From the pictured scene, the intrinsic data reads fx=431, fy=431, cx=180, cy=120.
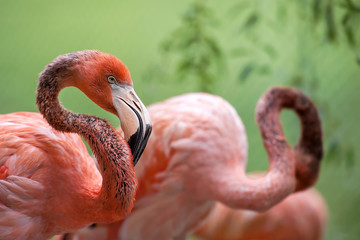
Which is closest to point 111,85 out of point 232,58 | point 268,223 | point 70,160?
point 70,160

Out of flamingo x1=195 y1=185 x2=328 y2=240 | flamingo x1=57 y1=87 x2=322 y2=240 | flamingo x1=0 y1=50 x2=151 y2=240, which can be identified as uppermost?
flamingo x1=0 y1=50 x2=151 y2=240

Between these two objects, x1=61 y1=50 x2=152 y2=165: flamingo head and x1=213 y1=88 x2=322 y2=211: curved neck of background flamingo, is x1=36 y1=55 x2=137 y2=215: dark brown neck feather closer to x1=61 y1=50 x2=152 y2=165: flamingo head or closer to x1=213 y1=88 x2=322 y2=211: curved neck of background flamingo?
x1=61 y1=50 x2=152 y2=165: flamingo head

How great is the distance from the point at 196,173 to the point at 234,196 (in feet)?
0.77

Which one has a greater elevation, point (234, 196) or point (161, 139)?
point (161, 139)

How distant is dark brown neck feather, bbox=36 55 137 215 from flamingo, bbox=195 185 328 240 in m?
1.53

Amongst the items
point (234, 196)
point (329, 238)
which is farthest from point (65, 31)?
point (329, 238)

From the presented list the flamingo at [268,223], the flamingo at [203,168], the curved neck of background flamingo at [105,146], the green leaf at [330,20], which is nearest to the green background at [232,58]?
the green leaf at [330,20]

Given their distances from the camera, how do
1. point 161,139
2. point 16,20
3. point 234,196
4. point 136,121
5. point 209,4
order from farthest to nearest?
point 209,4
point 16,20
point 161,139
point 234,196
point 136,121

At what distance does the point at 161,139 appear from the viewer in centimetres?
223

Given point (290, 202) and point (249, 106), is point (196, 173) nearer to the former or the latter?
point (290, 202)

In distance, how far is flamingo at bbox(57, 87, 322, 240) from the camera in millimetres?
2125

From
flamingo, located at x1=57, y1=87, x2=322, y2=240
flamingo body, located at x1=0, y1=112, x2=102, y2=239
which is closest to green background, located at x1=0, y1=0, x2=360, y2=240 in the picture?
flamingo, located at x1=57, y1=87, x2=322, y2=240

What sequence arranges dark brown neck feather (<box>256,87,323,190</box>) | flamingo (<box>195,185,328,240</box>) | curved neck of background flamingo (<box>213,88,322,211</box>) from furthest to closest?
flamingo (<box>195,185,328,240</box>) < dark brown neck feather (<box>256,87,323,190</box>) < curved neck of background flamingo (<box>213,88,322,211</box>)

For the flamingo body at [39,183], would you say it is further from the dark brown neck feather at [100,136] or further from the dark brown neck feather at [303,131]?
the dark brown neck feather at [303,131]
